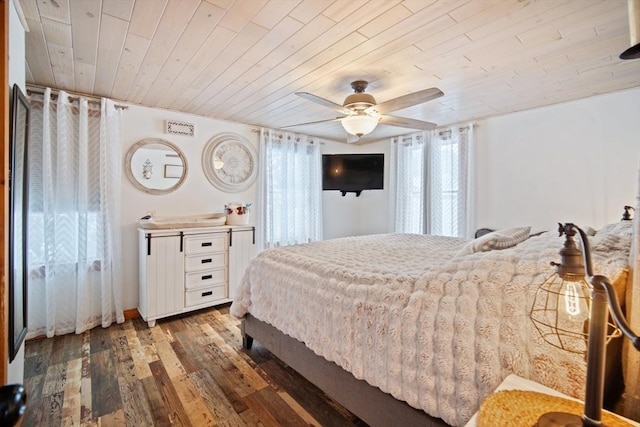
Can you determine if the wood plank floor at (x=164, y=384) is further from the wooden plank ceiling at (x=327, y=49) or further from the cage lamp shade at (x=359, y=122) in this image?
the wooden plank ceiling at (x=327, y=49)

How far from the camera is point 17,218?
5.29 feet

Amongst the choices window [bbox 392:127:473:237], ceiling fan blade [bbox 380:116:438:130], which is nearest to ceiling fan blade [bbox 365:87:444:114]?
ceiling fan blade [bbox 380:116:438:130]

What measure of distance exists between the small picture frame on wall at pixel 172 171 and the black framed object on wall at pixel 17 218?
152cm

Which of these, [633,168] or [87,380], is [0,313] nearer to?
[87,380]

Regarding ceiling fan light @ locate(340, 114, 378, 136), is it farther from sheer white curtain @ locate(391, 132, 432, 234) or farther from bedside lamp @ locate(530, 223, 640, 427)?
sheer white curtain @ locate(391, 132, 432, 234)

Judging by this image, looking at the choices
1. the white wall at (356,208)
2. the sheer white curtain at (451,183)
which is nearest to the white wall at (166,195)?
the white wall at (356,208)

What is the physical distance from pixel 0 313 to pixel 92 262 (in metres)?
1.87

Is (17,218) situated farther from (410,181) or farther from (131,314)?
(410,181)

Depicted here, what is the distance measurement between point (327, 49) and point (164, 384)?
8.35 ft

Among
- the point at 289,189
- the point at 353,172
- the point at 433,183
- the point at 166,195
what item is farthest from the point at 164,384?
the point at 433,183

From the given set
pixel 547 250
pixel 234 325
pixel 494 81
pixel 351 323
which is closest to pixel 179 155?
pixel 234 325

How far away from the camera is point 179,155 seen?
3434 mm

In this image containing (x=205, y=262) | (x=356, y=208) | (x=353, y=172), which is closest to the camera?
(x=205, y=262)

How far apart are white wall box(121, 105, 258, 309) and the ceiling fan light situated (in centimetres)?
206
